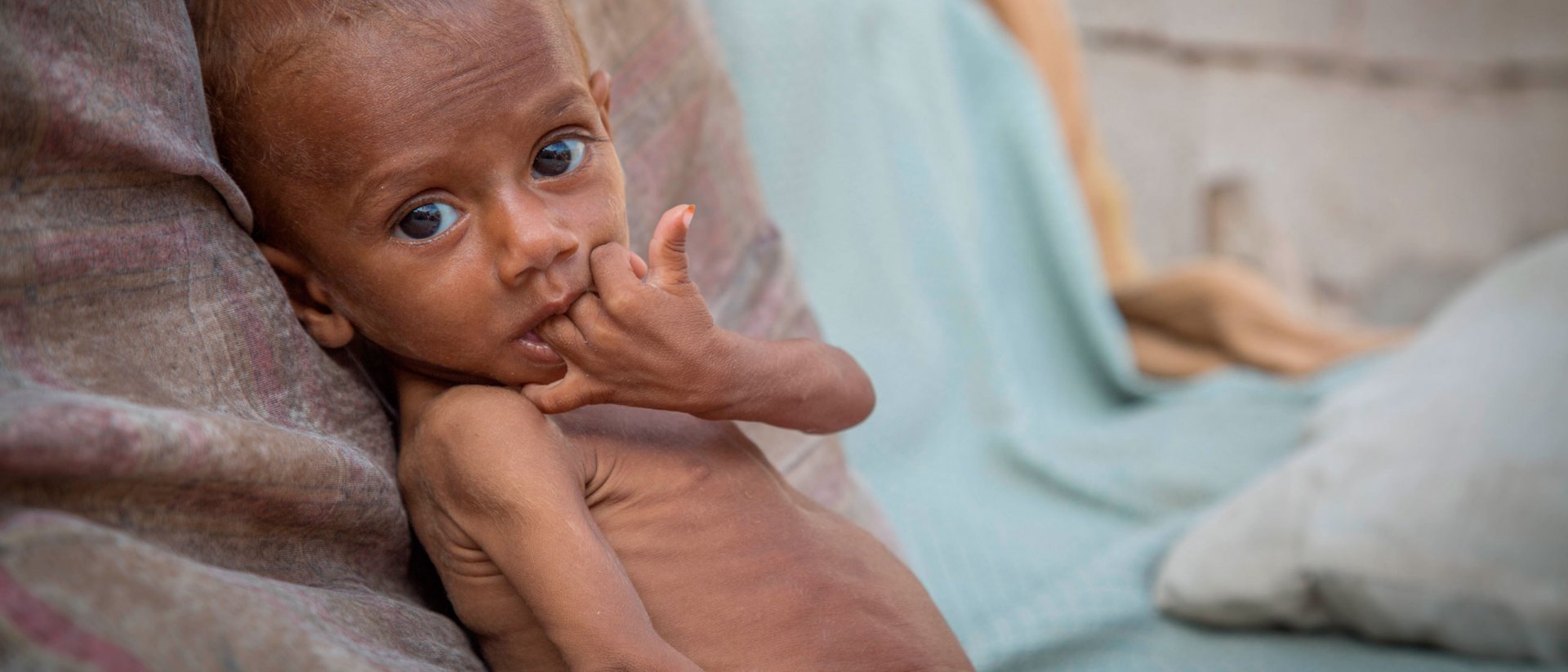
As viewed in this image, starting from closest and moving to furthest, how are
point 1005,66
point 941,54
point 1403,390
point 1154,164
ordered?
point 1403,390, point 941,54, point 1005,66, point 1154,164

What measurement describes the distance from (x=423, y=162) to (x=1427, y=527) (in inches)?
51.0

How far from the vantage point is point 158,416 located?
62cm

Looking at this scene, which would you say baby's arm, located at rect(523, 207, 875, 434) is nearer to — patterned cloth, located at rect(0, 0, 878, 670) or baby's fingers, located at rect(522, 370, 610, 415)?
baby's fingers, located at rect(522, 370, 610, 415)

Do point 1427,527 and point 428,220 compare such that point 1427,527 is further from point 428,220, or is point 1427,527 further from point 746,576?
point 428,220


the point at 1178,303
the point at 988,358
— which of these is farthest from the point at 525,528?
the point at 1178,303

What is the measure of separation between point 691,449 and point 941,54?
177cm

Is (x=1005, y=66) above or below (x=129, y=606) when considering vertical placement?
below

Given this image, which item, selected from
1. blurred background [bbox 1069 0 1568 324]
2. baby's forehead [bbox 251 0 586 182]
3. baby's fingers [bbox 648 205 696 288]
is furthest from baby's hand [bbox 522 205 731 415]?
blurred background [bbox 1069 0 1568 324]

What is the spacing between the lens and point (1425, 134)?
5.08 meters

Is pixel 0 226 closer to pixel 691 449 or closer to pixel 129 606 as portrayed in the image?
pixel 129 606

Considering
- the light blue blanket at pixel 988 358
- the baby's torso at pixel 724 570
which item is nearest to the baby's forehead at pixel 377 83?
the baby's torso at pixel 724 570

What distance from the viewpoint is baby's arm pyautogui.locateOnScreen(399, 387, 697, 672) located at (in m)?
0.73

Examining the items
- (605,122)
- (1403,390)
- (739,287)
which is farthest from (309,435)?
(1403,390)

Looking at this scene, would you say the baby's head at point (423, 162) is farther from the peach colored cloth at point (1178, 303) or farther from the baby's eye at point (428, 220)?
the peach colored cloth at point (1178, 303)
